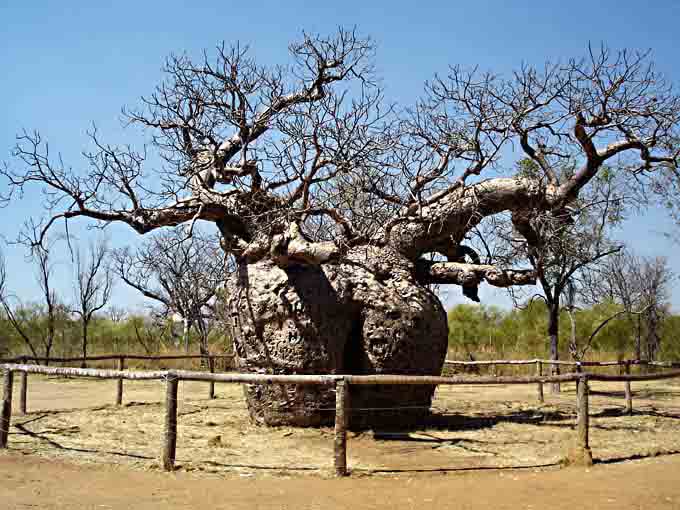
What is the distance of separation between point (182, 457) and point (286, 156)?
3.28 metres

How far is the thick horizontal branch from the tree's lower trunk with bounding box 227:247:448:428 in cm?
57

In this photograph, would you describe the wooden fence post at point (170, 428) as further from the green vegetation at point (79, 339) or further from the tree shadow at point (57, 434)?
the green vegetation at point (79, 339)

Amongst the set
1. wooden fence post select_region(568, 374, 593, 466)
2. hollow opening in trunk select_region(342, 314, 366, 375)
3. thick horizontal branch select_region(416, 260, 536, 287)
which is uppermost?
thick horizontal branch select_region(416, 260, 536, 287)

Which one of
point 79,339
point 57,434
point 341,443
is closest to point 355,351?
point 341,443

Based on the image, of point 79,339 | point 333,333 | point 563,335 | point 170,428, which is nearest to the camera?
point 170,428

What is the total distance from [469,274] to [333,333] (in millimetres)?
1948

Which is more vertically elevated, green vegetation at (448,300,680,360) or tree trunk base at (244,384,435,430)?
green vegetation at (448,300,680,360)

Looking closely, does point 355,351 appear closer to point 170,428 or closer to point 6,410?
point 170,428

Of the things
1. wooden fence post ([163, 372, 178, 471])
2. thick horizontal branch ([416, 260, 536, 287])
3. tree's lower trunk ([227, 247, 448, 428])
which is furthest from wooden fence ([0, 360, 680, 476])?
thick horizontal branch ([416, 260, 536, 287])

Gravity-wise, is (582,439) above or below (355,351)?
below

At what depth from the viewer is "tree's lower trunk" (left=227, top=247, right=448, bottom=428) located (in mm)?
7555

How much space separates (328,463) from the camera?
598 cm

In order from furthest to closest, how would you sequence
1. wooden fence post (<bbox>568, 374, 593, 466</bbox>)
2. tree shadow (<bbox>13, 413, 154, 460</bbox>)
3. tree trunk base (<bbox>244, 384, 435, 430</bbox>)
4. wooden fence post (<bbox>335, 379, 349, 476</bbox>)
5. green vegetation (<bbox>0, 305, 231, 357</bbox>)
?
green vegetation (<bbox>0, 305, 231, 357</bbox>) < tree trunk base (<bbox>244, 384, 435, 430</bbox>) < tree shadow (<bbox>13, 413, 154, 460</bbox>) < wooden fence post (<bbox>568, 374, 593, 466</bbox>) < wooden fence post (<bbox>335, 379, 349, 476</bbox>)

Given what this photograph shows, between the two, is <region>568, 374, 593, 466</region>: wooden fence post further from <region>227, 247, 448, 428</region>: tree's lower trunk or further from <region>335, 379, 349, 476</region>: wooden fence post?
<region>335, 379, 349, 476</region>: wooden fence post
